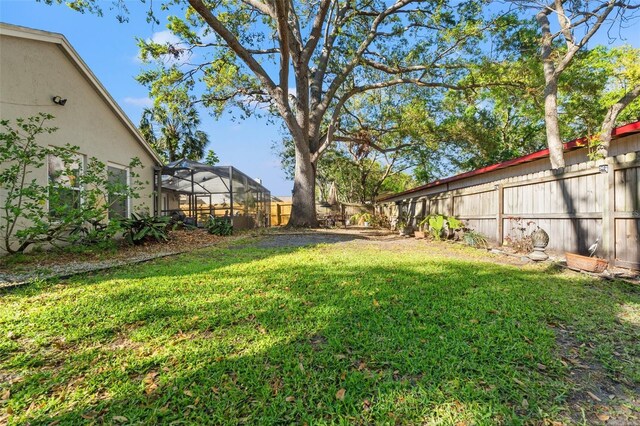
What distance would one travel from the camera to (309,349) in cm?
215

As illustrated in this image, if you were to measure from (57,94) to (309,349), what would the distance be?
8.13m

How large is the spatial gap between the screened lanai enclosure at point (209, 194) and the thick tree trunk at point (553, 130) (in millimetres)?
9953

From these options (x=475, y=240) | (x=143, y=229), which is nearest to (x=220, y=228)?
(x=143, y=229)

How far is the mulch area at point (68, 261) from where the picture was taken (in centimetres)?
412

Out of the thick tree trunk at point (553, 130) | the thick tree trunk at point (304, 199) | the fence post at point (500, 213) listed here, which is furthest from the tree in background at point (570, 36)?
the thick tree trunk at point (304, 199)

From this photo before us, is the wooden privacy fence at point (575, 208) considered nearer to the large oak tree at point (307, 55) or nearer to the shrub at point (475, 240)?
the shrub at point (475, 240)

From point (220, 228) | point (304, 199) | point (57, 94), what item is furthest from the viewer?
point (304, 199)

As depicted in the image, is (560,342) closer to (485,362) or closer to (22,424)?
(485,362)

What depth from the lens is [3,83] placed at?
5.52 meters

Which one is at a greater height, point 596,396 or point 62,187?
point 62,187

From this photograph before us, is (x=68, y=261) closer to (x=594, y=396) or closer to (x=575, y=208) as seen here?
(x=594, y=396)

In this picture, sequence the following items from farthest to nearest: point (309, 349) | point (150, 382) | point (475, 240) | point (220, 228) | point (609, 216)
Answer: point (220, 228), point (475, 240), point (609, 216), point (309, 349), point (150, 382)

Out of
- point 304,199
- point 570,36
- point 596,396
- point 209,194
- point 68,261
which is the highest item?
point 570,36

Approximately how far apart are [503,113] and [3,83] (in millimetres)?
22458
